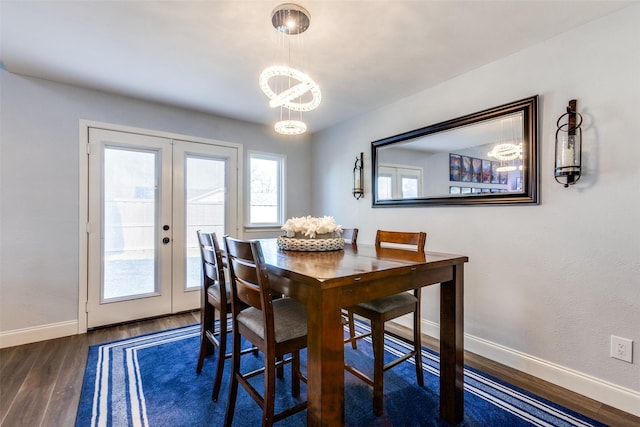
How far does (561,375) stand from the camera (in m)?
1.93

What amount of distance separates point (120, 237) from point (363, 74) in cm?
281

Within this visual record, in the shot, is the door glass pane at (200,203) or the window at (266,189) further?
the window at (266,189)

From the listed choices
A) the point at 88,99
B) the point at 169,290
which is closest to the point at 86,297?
the point at 169,290

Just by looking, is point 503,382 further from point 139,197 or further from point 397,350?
point 139,197

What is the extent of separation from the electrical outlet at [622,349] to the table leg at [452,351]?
966 mm

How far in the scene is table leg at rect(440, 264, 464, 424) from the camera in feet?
5.20

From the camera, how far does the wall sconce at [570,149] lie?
1.85 metres

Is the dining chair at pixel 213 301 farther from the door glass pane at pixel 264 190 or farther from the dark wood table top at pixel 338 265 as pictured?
the door glass pane at pixel 264 190

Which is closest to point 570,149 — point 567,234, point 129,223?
point 567,234

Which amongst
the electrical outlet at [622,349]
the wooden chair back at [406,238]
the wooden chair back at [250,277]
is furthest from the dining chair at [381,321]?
the electrical outlet at [622,349]

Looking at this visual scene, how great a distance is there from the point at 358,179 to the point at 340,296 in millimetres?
2513

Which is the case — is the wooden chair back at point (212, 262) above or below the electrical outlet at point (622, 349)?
above

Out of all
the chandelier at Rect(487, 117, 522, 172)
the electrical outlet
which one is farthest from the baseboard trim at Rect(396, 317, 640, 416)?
the chandelier at Rect(487, 117, 522, 172)

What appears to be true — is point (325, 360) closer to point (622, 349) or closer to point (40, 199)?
point (622, 349)
